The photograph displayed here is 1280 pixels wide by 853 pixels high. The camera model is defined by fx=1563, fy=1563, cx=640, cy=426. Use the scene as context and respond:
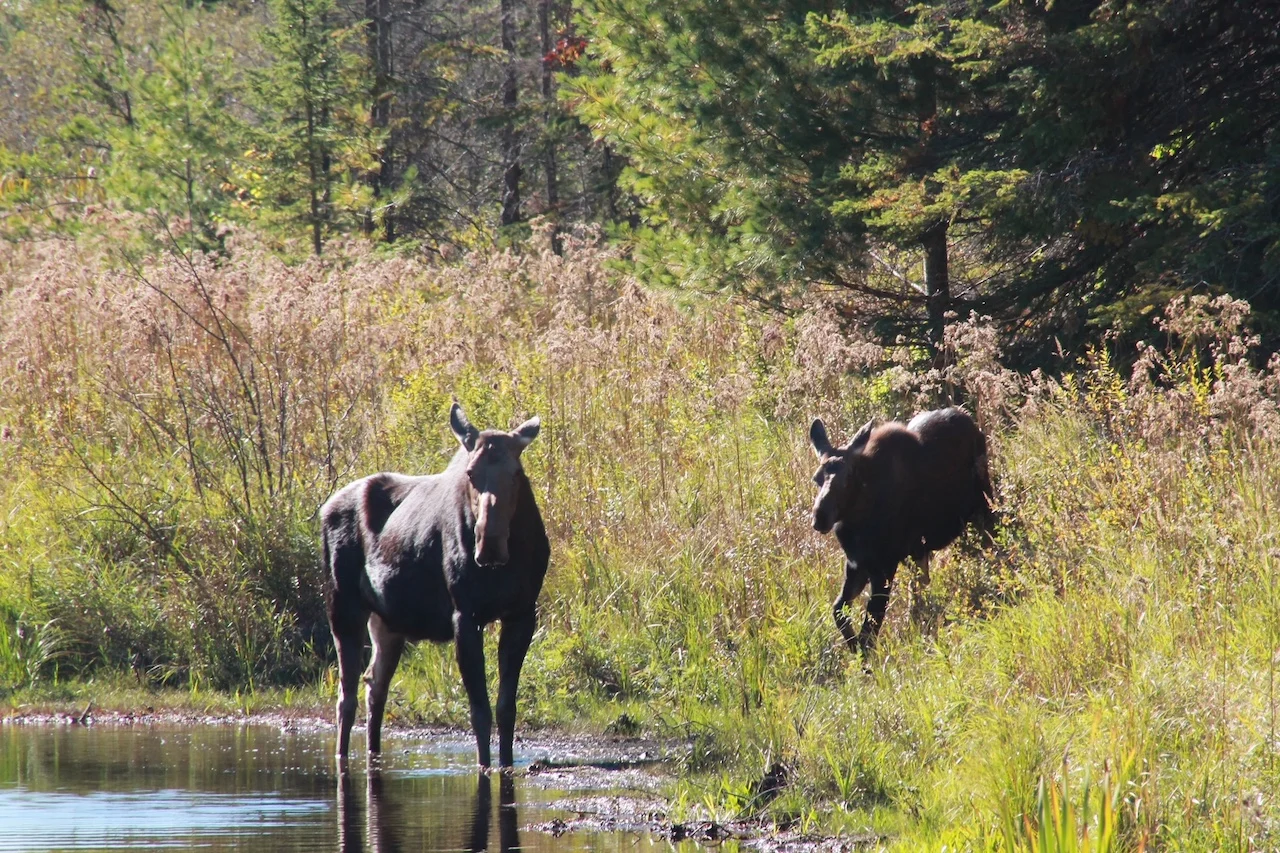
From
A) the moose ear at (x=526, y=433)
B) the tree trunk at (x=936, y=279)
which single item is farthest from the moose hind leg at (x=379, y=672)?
the tree trunk at (x=936, y=279)

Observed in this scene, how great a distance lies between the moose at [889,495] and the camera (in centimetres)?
967

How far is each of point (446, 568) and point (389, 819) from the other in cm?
186

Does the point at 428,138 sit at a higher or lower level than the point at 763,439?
higher

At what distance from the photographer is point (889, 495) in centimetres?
977

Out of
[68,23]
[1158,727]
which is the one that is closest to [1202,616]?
[1158,727]

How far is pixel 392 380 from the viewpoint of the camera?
15.4 meters

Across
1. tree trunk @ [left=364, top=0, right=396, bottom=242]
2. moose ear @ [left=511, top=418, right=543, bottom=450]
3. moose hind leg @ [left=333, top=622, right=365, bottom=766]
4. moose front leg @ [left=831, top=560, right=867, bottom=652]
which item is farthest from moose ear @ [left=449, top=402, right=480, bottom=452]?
tree trunk @ [left=364, top=0, right=396, bottom=242]

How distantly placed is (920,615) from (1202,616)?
224 centimetres

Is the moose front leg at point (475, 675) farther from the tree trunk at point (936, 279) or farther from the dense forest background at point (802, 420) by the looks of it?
the tree trunk at point (936, 279)

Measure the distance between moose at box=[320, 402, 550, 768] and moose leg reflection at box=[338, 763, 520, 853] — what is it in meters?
0.64

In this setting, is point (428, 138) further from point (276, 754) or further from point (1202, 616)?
point (1202, 616)

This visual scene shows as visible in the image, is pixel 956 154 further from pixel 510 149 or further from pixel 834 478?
pixel 510 149

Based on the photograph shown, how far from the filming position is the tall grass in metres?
7.24

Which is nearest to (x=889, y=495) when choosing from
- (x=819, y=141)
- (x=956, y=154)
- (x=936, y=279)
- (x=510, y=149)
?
(x=956, y=154)
